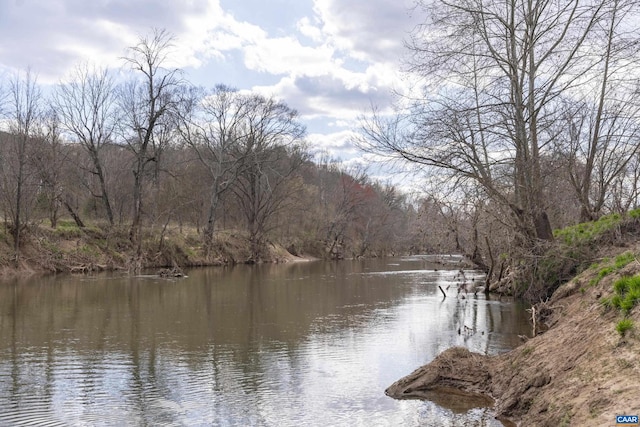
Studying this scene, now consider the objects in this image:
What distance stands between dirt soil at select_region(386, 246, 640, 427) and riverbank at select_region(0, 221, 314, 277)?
86.9 feet

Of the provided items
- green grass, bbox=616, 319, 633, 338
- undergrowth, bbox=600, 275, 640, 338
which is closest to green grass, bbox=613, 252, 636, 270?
undergrowth, bbox=600, 275, 640, 338

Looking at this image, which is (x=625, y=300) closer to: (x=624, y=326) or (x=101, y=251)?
(x=624, y=326)

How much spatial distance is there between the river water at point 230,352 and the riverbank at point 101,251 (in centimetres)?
910

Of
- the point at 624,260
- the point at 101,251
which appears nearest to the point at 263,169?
the point at 101,251

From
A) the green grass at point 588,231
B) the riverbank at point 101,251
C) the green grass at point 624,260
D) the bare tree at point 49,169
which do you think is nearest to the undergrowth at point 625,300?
the green grass at point 624,260

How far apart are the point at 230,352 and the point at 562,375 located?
6.63 metres

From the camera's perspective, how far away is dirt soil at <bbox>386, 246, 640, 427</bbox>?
5.87 metres

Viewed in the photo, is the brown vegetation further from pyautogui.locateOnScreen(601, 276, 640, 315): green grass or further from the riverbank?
the riverbank

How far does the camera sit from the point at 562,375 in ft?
23.5

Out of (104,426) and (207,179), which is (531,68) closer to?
(104,426)

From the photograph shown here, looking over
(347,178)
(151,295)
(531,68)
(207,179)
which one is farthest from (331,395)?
(347,178)

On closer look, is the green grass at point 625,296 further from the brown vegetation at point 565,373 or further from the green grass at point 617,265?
the green grass at point 617,265

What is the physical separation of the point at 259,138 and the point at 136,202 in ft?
39.7

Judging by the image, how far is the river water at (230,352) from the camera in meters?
7.73
